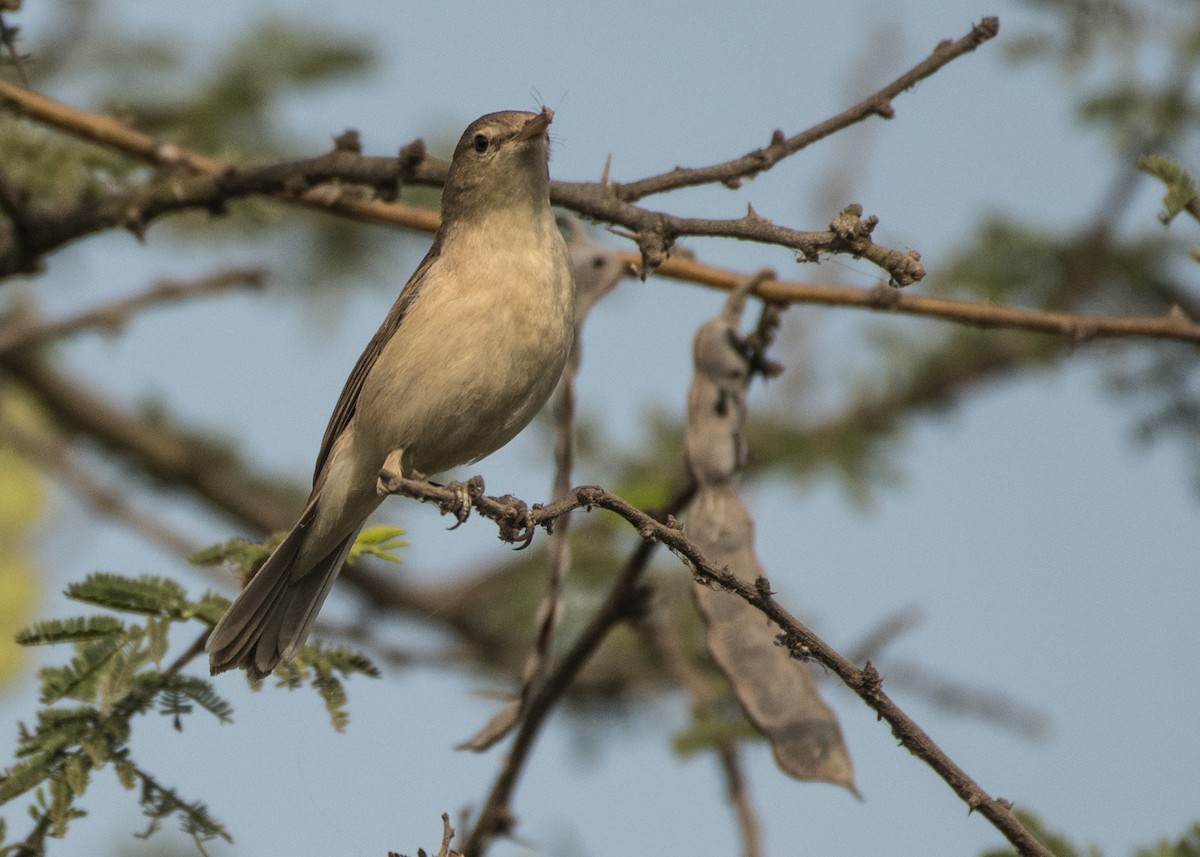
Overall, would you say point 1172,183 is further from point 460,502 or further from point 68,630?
point 68,630

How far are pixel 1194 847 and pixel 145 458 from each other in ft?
14.4

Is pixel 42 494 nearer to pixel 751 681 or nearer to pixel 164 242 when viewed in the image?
pixel 164 242

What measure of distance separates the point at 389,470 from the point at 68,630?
2.81 feet

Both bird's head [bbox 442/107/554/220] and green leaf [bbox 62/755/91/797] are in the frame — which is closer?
green leaf [bbox 62/755/91/797]

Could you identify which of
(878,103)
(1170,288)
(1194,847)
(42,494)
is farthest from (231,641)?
(1170,288)

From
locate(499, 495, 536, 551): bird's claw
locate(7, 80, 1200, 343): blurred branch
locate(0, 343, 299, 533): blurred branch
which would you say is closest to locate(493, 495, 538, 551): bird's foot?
locate(499, 495, 536, 551): bird's claw

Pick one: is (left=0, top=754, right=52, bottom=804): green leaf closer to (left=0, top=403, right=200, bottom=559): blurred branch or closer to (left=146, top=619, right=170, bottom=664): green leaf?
(left=146, top=619, right=170, bottom=664): green leaf

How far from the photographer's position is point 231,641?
3.67 metres

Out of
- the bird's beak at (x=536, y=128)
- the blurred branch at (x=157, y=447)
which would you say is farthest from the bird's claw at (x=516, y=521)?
the blurred branch at (x=157, y=447)

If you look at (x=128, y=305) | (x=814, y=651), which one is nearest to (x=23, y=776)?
(x=814, y=651)

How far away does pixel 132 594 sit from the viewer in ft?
11.1

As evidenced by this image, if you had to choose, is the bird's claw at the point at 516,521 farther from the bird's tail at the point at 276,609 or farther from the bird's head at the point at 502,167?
the bird's head at the point at 502,167

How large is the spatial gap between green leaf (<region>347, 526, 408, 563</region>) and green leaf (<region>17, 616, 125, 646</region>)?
0.60m

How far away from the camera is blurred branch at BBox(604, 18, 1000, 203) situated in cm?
354
